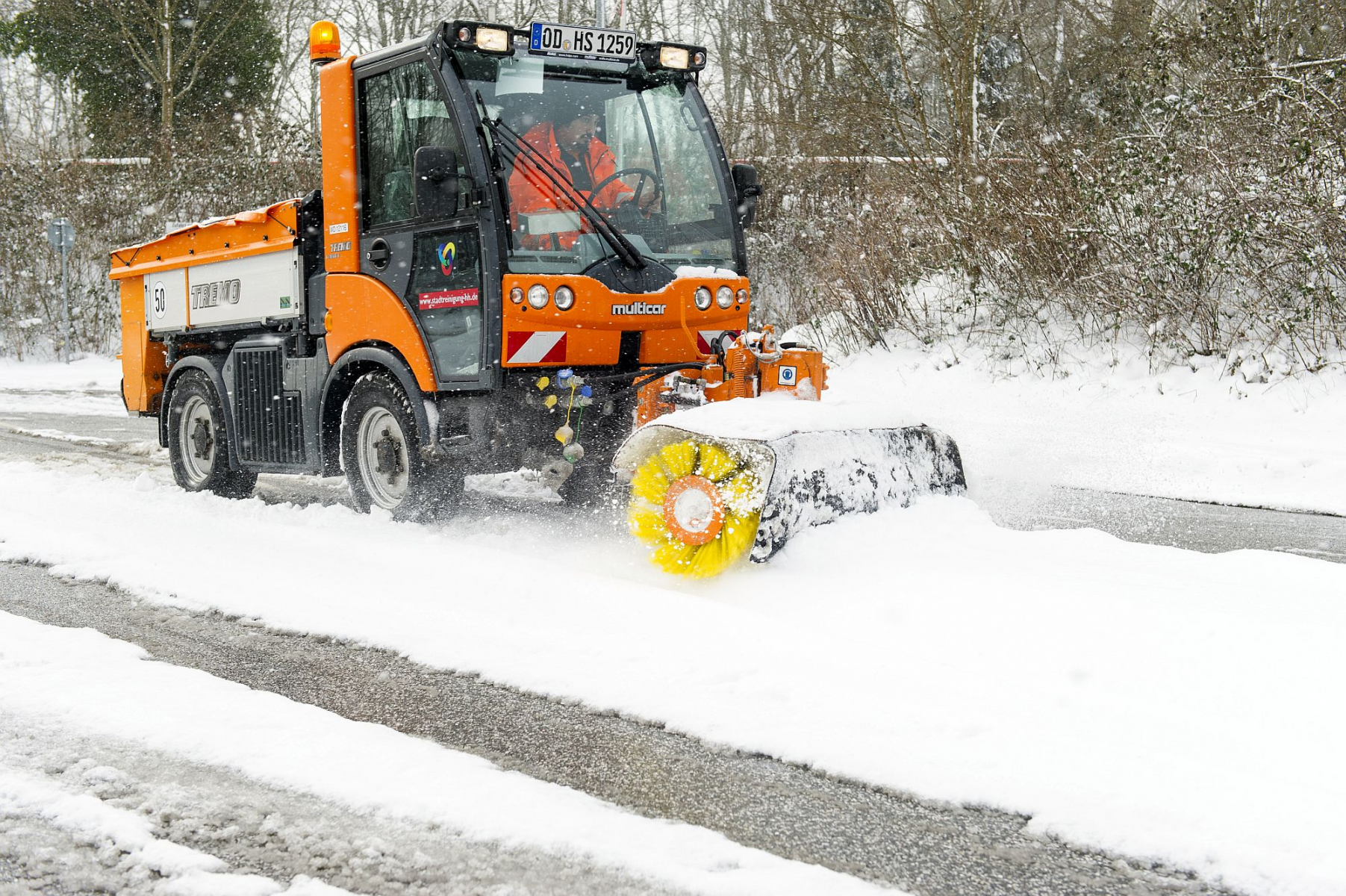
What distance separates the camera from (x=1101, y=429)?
9633 millimetres

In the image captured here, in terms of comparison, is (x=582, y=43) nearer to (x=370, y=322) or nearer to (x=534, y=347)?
(x=534, y=347)

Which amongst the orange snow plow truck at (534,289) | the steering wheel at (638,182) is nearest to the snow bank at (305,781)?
the orange snow plow truck at (534,289)

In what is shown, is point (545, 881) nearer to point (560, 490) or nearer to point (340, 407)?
point (560, 490)

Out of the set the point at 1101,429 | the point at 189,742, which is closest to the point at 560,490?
the point at 189,742

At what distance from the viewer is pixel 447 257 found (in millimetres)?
5777

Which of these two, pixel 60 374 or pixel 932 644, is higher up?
pixel 60 374

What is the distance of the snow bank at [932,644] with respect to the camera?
2.70 meters

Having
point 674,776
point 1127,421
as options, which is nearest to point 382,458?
point 674,776

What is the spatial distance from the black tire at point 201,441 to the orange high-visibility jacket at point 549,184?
9.73 ft

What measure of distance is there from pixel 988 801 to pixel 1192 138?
392 inches

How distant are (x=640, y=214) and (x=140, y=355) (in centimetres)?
438

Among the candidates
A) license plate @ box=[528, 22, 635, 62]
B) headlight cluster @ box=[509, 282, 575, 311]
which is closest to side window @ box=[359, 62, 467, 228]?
license plate @ box=[528, 22, 635, 62]

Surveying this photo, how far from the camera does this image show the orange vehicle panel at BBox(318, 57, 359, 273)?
6227 mm

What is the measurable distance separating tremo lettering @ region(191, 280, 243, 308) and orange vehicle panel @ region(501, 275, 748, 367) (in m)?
2.49
